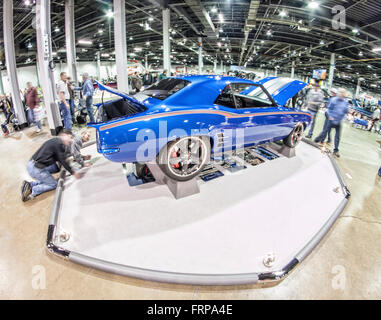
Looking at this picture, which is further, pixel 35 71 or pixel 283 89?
pixel 35 71

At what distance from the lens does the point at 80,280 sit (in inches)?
61.1

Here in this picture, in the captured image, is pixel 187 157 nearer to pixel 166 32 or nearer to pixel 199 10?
pixel 199 10

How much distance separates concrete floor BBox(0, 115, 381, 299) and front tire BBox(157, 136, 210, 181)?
3.92ft

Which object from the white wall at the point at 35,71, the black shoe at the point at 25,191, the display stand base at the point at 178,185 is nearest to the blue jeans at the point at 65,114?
A: the black shoe at the point at 25,191

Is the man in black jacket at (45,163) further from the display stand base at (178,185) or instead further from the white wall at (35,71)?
the white wall at (35,71)

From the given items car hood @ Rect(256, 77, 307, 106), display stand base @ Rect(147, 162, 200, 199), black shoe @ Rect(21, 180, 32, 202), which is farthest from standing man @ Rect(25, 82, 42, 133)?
car hood @ Rect(256, 77, 307, 106)

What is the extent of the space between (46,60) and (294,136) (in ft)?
17.8

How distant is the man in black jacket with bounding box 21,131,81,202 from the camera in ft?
8.23

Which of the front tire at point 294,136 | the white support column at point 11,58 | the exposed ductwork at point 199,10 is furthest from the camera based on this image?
the exposed ductwork at point 199,10

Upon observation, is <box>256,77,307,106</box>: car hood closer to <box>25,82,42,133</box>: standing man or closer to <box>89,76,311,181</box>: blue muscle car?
<box>89,76,311,181</box>: blue muscle car

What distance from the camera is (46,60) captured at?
4465mm

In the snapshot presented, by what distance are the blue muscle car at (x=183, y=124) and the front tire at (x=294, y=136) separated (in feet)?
1.40

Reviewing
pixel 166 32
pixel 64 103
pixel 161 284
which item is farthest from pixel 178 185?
pixel 166 32

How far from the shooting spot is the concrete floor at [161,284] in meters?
1.49
